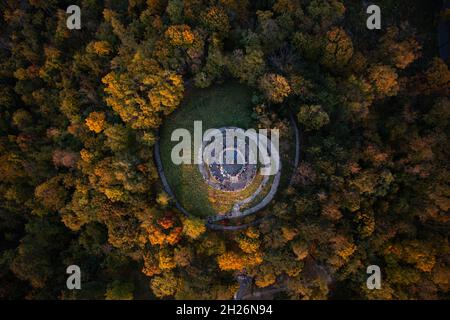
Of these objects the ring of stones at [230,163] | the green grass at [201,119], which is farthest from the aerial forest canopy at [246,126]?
the ring of stones at [230,163]

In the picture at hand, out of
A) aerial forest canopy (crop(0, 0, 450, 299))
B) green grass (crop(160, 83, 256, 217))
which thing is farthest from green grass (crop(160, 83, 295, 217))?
aerial forest canopy (crop(0, 0, 450, 299))

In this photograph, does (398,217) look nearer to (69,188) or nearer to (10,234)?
(69,188)

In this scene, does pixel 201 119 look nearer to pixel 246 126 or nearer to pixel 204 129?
pixel 204 129

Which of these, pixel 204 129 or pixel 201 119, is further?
pixel 201 119

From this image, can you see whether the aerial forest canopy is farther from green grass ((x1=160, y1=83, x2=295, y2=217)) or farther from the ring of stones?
the ring of stones

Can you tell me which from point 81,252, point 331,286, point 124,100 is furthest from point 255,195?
point 81,252

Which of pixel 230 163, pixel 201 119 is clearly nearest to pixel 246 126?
pixel 230 163

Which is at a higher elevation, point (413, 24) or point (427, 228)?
point (413, 24)

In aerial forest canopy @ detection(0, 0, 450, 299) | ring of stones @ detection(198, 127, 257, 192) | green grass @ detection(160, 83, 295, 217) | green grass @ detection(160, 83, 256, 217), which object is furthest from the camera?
green grass @ detection(160, 83, 256, 217)

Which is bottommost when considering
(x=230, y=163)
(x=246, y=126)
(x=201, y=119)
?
(x=230, y=163)
